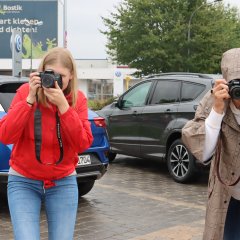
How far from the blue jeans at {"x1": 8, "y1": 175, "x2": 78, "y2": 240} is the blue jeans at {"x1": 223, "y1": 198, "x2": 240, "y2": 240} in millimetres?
857

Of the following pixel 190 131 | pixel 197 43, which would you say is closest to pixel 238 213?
pixel 190 131

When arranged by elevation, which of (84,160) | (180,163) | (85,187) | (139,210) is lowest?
(139,210)

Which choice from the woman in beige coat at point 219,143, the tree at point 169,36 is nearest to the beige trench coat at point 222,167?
the woman in beige coat at point 219,143

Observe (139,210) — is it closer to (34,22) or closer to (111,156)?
(111,156)

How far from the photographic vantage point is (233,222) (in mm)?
2799

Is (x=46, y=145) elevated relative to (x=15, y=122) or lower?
lower

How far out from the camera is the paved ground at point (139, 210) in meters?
5.29

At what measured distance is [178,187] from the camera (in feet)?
26.0

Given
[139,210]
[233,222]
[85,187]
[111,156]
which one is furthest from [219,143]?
[111,156]

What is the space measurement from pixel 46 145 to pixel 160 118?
19.3 feet

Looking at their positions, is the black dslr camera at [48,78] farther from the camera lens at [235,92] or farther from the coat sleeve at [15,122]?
the camera lens at [235,92]

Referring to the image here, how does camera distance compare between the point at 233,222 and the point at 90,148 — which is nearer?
the point at 233,222

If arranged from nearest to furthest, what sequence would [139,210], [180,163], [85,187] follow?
[139,210], [85,187], [180,163]

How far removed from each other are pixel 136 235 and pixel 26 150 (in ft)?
8.51
